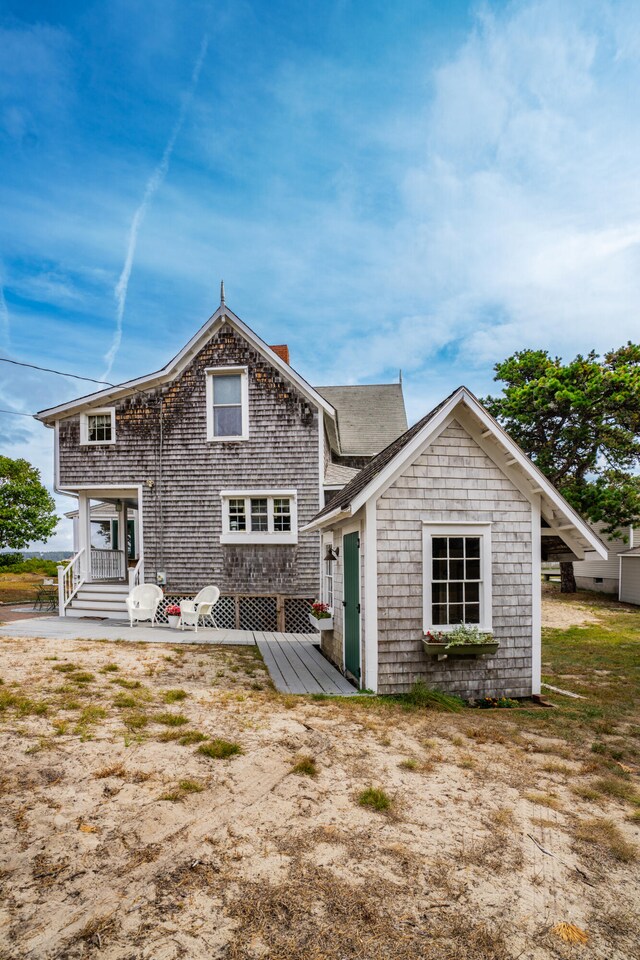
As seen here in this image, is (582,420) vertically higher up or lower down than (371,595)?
higher up

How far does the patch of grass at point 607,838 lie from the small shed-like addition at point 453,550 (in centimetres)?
331

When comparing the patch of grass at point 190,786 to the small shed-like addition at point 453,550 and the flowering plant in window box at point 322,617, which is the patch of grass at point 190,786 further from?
the flowering plant in window box at point 322,617

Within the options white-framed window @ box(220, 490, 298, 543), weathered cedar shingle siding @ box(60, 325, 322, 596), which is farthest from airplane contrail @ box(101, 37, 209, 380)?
white-framed window @ box(220, 490, 298, 543)

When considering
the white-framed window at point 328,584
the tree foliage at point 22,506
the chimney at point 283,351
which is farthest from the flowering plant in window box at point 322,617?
the tree foliage at point 22,506

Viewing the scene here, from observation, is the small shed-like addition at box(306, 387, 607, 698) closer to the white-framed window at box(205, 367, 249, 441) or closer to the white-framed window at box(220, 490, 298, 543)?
the white-framed window at box(220, 490, 298, 543)

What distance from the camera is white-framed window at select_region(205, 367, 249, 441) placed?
1339cm

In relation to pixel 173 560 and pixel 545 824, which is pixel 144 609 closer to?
pixel 173 560

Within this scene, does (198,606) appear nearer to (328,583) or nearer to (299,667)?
(328,583)

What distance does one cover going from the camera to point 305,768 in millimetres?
4406

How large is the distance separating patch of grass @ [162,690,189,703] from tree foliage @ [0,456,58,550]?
2481cm

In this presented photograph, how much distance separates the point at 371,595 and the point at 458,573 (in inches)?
53.1

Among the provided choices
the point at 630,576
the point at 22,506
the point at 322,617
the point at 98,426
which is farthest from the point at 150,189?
the point at 630,576

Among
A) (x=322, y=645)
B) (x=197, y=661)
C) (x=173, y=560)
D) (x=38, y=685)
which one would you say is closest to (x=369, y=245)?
(x=173, y=560)

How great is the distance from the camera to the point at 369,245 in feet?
60.8
